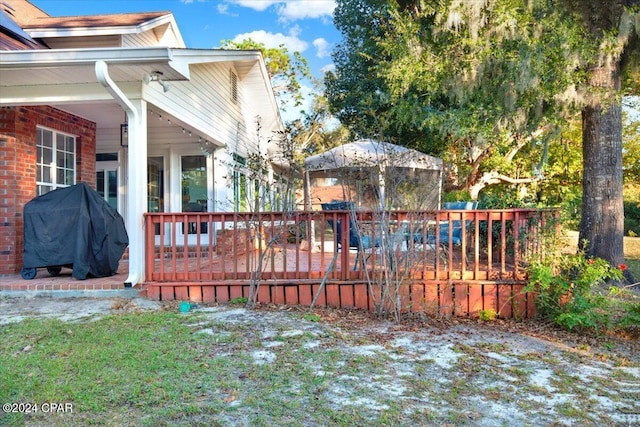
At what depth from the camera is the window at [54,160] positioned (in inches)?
269

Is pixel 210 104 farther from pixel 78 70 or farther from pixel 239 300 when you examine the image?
pixel 239 300

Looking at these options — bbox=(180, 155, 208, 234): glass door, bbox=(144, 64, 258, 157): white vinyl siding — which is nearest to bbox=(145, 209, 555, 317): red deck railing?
bbox=(144, 64, 258, 157): white vinyl siding

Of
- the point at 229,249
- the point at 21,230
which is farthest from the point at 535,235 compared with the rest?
the point at 21,230

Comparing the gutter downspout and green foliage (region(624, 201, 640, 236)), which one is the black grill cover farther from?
green foliage (region(624, 201, 640, 236))

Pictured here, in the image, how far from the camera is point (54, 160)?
7113 mm

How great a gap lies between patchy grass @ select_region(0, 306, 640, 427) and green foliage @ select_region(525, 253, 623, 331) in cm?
40

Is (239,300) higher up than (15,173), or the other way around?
(15,173)

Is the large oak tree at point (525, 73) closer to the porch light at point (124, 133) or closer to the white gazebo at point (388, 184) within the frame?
the white gazebo at point (388, 184)

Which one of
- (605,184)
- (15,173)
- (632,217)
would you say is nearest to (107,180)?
(15,173)

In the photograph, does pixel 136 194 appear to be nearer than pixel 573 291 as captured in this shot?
No

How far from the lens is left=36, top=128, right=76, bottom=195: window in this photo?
683 centimetres

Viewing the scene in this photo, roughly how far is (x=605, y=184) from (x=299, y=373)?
5.64m

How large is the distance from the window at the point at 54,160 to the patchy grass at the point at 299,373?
3368 millimetres

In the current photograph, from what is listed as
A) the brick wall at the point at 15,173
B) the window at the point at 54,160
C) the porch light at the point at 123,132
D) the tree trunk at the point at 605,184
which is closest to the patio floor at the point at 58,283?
the brick wall at the point at 15,173
